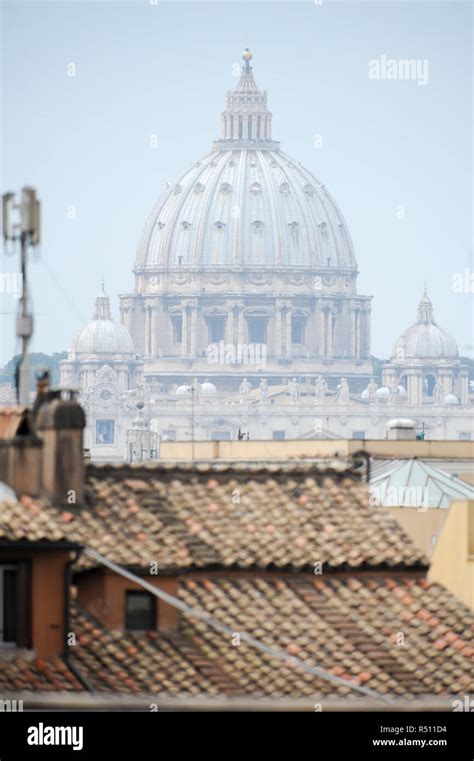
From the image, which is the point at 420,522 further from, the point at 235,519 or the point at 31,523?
the point at 31,523

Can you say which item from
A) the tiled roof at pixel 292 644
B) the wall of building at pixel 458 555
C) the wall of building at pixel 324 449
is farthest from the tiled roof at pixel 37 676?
the wall of building at pixel 324 449

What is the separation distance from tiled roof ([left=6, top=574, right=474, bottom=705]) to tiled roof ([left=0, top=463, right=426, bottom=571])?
20 cm

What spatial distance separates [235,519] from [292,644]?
5.60ft

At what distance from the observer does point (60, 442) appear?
20.5 m

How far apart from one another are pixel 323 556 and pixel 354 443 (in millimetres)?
18531

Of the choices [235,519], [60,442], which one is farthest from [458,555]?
[60,442]

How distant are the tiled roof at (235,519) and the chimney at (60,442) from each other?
19 centimetres

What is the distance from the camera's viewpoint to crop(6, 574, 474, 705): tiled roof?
20094 mm

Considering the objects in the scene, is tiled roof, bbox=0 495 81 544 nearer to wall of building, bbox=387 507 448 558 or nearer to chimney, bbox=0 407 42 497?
chimney, bbox=0 407 42 497

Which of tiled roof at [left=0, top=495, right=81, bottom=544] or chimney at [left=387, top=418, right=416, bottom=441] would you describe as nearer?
tiled roof at [left=0, top=495, right=81, bottom=544]

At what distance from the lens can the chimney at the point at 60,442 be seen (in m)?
20.4

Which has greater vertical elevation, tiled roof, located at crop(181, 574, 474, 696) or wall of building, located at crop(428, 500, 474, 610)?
wall of building, located at crop(428, 500, 474, 610)

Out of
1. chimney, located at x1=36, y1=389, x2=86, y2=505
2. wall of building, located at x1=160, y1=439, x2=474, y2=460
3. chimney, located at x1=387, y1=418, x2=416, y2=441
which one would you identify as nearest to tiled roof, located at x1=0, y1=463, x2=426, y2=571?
chimney, located at x1=36, y1=389, x2=86, y2=505
